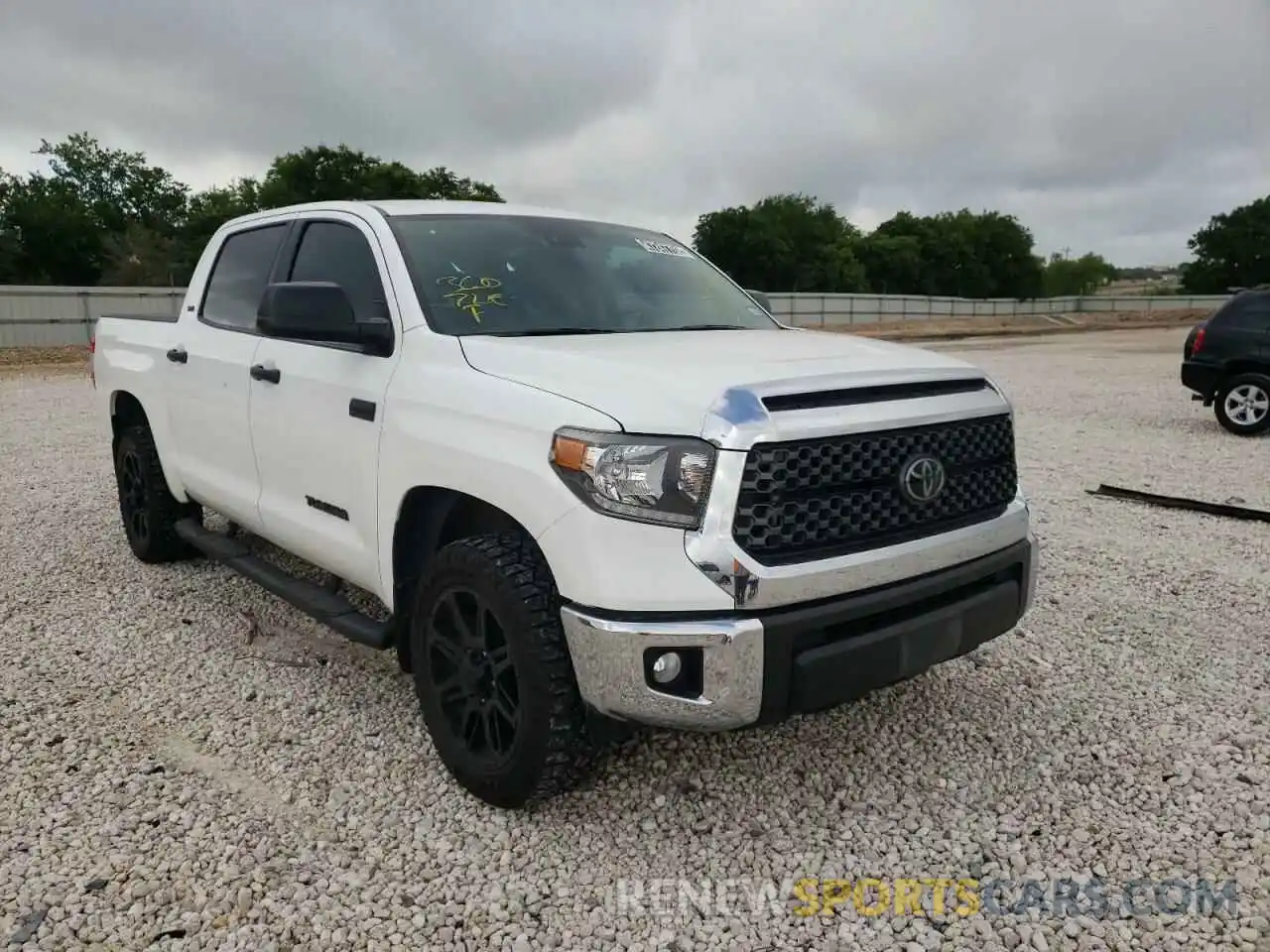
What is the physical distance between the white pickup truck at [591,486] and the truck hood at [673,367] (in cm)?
1

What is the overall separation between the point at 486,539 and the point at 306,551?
1.29 m

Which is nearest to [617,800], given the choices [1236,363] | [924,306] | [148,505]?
[148,505]

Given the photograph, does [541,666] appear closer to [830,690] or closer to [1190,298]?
[830,690]

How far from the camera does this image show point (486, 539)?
110 inches

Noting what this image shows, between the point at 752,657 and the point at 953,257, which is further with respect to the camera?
the point at 953,257

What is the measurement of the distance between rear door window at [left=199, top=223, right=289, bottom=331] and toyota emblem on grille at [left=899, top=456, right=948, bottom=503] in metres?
2.88

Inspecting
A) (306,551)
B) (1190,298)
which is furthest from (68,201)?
(1190,298)

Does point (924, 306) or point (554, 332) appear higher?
point (924, 306)

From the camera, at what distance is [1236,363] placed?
10172 millimetres

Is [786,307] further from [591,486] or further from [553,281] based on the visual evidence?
[591,486]

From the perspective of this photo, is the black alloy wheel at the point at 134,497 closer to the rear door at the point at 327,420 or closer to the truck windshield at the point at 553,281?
the rear door at the point at 327,420

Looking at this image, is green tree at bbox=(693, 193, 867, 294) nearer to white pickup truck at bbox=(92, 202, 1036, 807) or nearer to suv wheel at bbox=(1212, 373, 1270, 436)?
suv wheel at bbox=(1212, 373, 1270, 436)

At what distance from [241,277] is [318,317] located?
170 centimetres

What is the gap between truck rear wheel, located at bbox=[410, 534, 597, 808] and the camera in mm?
2617
